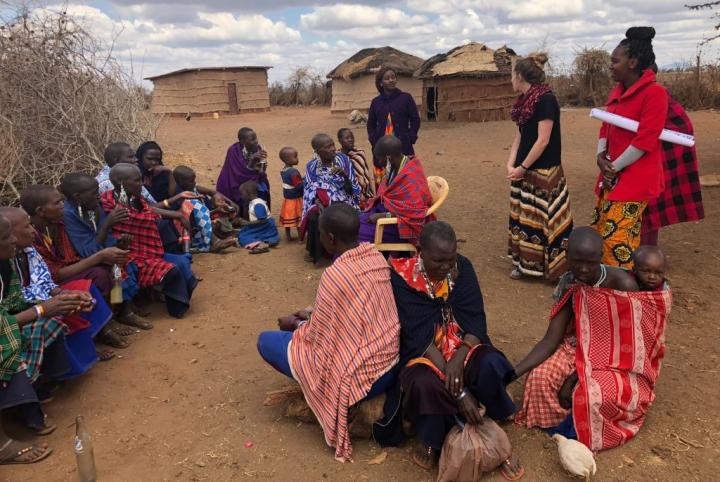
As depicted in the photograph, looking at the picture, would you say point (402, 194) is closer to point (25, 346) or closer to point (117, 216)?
point (117, 216)

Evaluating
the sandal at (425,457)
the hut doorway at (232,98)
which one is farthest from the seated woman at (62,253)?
the hut doorway at (232,98)

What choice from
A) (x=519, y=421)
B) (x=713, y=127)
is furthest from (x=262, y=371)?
(x=713, y=127)

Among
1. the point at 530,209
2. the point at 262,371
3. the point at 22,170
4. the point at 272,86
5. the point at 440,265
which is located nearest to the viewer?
the point at 440,265

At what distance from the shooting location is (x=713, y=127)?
13.8m

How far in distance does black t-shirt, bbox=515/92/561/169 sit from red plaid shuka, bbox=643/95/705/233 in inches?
32.7

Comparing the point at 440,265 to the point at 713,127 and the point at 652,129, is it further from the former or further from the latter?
the point at 713,127

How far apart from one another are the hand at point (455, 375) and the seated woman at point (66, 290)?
7.03 feet

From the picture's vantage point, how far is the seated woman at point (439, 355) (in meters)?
2.55

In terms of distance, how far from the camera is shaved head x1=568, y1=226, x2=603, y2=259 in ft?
8.81

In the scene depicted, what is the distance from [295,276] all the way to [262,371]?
182cm

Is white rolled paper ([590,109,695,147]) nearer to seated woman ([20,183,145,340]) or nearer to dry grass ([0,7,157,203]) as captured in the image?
seated woman ([20,183,145,340])

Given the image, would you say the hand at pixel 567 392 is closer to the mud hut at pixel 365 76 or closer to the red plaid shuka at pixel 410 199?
the red plaid shuka at pixel 410 199

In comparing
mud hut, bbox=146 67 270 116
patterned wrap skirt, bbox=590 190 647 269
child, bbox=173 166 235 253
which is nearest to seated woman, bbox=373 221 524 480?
patterned wrap skirt, bbox=590 190 647 269

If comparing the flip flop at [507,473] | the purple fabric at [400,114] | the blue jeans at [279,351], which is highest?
the purple fabric at [400,114]
